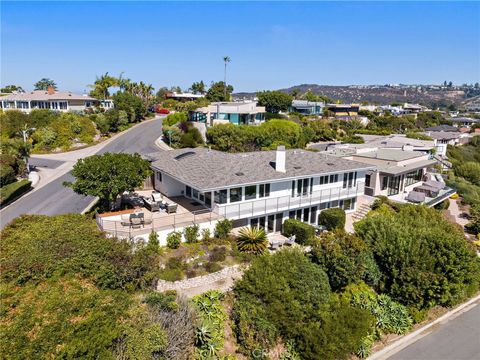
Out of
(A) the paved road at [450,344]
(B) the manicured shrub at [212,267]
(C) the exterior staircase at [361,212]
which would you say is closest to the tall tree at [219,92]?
(C) the exterior staircase at [361,212]

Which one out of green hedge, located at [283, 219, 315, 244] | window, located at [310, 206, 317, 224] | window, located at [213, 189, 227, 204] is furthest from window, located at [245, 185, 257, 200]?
window, located at [310, 206, 317, 224]

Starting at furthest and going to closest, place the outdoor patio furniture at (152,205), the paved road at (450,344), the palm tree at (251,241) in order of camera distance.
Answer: the outdoor patio furniture at (152,205) < the palm tree at (251,241) < the paved road at (450,344)

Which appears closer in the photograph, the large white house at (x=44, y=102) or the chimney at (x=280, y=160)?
the chimney at (x=280, y=160)

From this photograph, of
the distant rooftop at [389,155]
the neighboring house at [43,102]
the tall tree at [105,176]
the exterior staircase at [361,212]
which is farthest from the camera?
the neighboring house at [43,102]

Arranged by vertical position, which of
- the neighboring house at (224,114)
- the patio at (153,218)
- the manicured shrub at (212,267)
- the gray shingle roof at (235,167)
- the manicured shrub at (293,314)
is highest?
the neighboring house at (224,114)

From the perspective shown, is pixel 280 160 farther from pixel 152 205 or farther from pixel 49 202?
pixel 49 202

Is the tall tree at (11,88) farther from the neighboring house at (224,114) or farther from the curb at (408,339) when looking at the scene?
the curb at (408,339)

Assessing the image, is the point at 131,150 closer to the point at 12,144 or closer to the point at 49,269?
the point at 12,144
